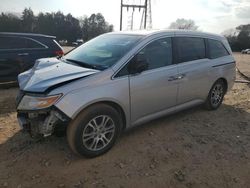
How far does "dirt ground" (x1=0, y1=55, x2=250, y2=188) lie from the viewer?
11.2 ft

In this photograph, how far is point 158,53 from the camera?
446 cm

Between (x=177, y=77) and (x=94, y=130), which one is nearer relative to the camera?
(x=94, y=130)

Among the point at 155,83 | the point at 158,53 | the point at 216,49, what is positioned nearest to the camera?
the point at 155,83

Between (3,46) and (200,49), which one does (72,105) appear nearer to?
(200,49)

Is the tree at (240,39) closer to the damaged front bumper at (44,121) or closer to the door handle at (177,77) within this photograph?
the door handle at (177,77)

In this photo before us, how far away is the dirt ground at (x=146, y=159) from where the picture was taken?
341 centimetres

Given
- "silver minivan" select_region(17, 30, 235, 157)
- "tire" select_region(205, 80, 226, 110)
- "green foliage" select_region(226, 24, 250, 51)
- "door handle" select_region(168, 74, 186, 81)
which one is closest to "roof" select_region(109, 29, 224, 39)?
"silver minivan" select_region(17, 30, 235, 157)

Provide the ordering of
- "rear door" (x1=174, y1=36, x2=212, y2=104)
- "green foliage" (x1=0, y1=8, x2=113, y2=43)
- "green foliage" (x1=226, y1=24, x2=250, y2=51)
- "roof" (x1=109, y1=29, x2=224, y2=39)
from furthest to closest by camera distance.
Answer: "green foliage" (x1=226, y1=24, x2=250, y2=51)
"green foliage" (x1=0, y1=8, x2=113, y2=43)
"rear door" (x1=174, y1=36, x2=212, y2=104)
"roof" (x1=109, y1=29, x2=224, y2=39)

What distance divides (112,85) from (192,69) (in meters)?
1.86

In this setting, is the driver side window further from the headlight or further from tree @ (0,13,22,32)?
tree @ (0,13,22,32)

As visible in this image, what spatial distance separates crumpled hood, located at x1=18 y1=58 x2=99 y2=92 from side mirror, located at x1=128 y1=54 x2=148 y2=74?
0.54 m

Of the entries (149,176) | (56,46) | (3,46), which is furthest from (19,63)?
(149,176)

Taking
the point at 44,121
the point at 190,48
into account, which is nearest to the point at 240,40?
the point at 190,48

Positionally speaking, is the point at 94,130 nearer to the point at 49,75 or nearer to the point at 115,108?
the point at 115,108
